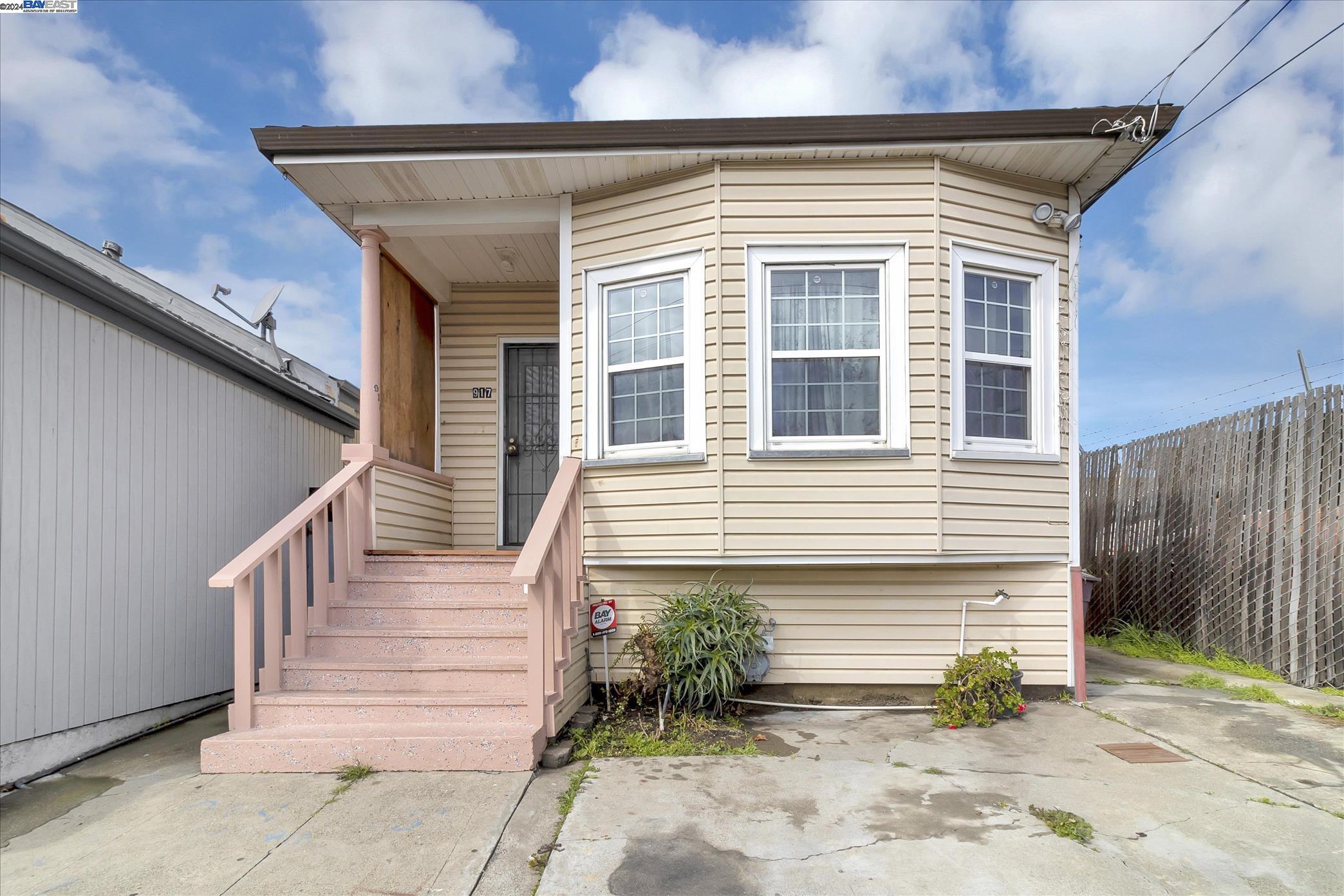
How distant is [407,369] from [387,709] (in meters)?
3.11

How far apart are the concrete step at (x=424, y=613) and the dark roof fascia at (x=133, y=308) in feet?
7.18

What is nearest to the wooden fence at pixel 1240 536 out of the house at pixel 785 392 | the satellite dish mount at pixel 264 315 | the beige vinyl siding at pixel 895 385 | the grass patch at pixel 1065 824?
the house at pixel 785 392

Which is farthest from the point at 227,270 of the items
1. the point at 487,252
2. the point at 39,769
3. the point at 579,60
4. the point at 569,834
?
the point at 569,834

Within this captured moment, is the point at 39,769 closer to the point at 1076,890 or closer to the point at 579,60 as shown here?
the point at 1076,890

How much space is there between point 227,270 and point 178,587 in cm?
2643

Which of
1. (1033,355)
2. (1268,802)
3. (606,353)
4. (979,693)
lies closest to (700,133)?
(606,353)

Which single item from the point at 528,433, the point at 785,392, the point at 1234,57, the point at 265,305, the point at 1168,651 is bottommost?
the point at 1168,651

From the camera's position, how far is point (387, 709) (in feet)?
13.6

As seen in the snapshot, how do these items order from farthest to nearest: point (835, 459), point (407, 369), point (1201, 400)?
point (1201, 400), point (407, 369), point (835, 459)

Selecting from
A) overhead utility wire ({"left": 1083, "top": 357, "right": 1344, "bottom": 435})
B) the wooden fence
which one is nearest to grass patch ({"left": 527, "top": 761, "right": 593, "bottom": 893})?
the wooden fence

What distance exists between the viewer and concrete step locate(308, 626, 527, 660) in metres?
4.62

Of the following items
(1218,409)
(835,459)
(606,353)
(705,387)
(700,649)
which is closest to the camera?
(700,649)

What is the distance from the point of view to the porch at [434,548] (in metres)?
3.99

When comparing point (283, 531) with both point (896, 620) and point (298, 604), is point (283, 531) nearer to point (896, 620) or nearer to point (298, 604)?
point (298, 604)
